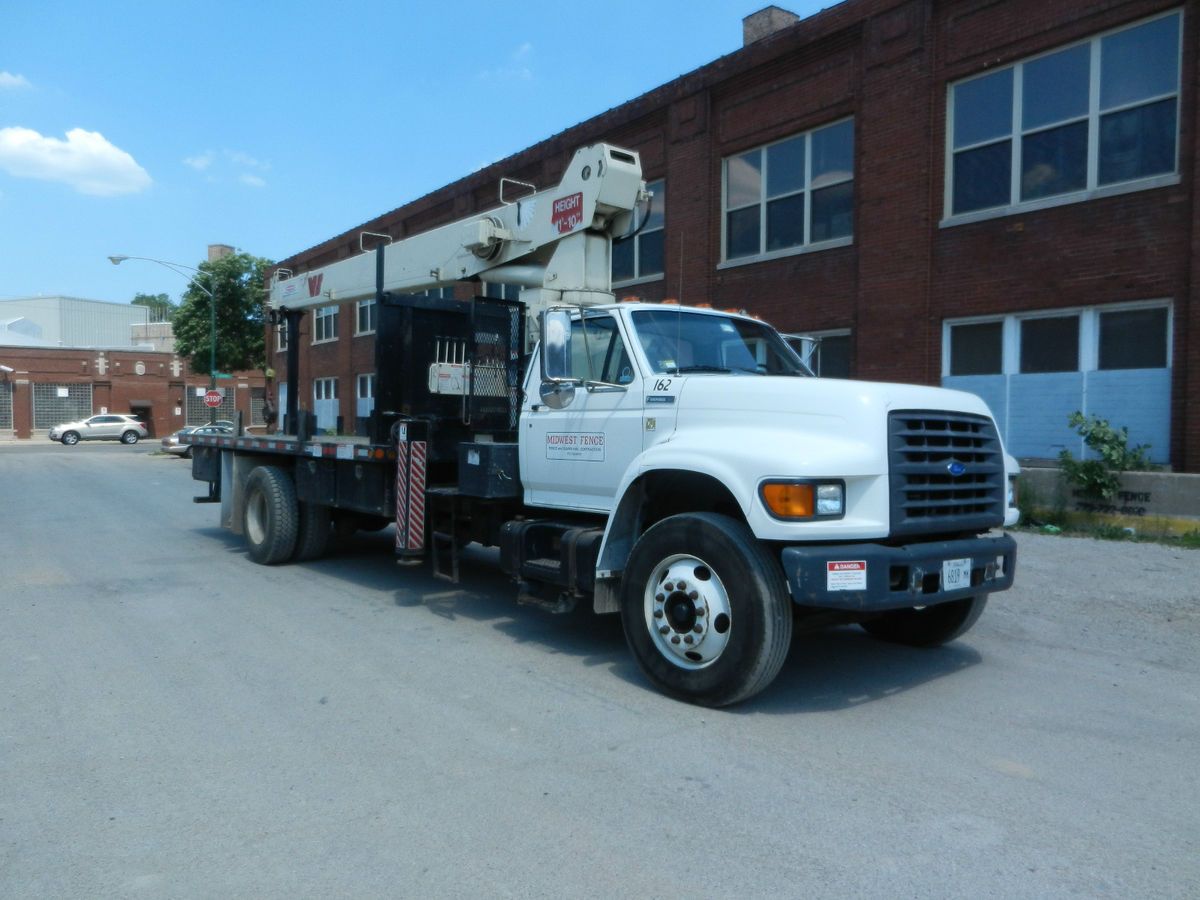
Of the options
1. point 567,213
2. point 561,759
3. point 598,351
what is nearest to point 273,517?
point 567,213

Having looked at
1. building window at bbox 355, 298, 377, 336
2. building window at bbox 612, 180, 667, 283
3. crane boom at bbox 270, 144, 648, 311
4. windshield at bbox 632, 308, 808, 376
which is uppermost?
building window at bbox 612, 180, 667, 283

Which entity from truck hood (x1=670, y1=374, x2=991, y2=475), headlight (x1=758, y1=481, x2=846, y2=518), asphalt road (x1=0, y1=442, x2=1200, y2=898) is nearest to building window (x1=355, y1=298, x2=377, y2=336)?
asphalt road (x1=0, y1=442, x2=1200, y2=898)

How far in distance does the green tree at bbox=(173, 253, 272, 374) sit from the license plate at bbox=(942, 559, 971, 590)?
37823mm

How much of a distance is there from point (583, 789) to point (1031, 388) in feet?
34.8

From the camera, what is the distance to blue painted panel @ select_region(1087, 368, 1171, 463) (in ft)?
37.0

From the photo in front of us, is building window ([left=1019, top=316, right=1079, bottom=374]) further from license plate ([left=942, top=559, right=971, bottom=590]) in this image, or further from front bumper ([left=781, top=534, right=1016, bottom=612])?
front bumper ([left=781, top=534, right=1016, bottom=612])

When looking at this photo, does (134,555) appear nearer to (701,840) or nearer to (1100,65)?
(701,840)

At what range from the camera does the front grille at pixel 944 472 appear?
495 cm

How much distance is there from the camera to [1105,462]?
36.9 ft

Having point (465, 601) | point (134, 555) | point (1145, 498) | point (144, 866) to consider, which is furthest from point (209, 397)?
point (144, 866)

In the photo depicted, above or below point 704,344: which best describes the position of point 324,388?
above

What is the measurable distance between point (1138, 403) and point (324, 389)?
2482 cm

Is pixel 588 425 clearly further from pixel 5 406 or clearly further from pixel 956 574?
pixel 5 406

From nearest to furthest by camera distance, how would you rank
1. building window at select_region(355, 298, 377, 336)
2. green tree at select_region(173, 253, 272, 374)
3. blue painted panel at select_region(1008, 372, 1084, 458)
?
blue painted panel at select_region(1008, 372, 1084, 458) < building window at select_region(355, 298, 377, 336) < green tree at select_region(173, 253, 272, 374)
